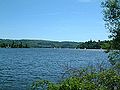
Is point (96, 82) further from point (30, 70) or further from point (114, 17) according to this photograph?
point (30, 70)

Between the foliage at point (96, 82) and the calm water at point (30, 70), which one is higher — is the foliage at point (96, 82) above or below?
above

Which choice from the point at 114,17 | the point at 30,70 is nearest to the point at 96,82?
the point at 114,17

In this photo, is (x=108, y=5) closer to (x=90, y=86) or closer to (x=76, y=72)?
(x=76, y=72)

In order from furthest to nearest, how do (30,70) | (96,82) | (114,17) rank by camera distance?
(30,70) < (114,17) < (96,82)

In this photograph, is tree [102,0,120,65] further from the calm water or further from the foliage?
the foliage

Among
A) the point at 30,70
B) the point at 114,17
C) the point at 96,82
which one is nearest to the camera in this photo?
the point at 96,82

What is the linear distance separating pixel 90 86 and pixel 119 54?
1096cm

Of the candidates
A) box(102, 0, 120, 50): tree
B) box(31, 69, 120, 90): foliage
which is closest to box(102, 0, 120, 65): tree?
box(102, 0, 120, 50): tree

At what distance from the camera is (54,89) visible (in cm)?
736

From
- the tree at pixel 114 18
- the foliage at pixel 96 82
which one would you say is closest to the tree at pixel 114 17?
the tree at pixel 114 18

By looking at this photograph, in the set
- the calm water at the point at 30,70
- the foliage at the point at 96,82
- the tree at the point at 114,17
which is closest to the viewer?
the foliage at the point at 96,82

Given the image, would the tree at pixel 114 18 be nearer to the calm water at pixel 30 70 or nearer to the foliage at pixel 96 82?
the calm water at pixel 30 70

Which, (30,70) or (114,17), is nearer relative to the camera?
(114,17)

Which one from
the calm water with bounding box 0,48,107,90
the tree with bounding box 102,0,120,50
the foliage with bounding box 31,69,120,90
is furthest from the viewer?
the calm water with bounding box 0,48,107,90
